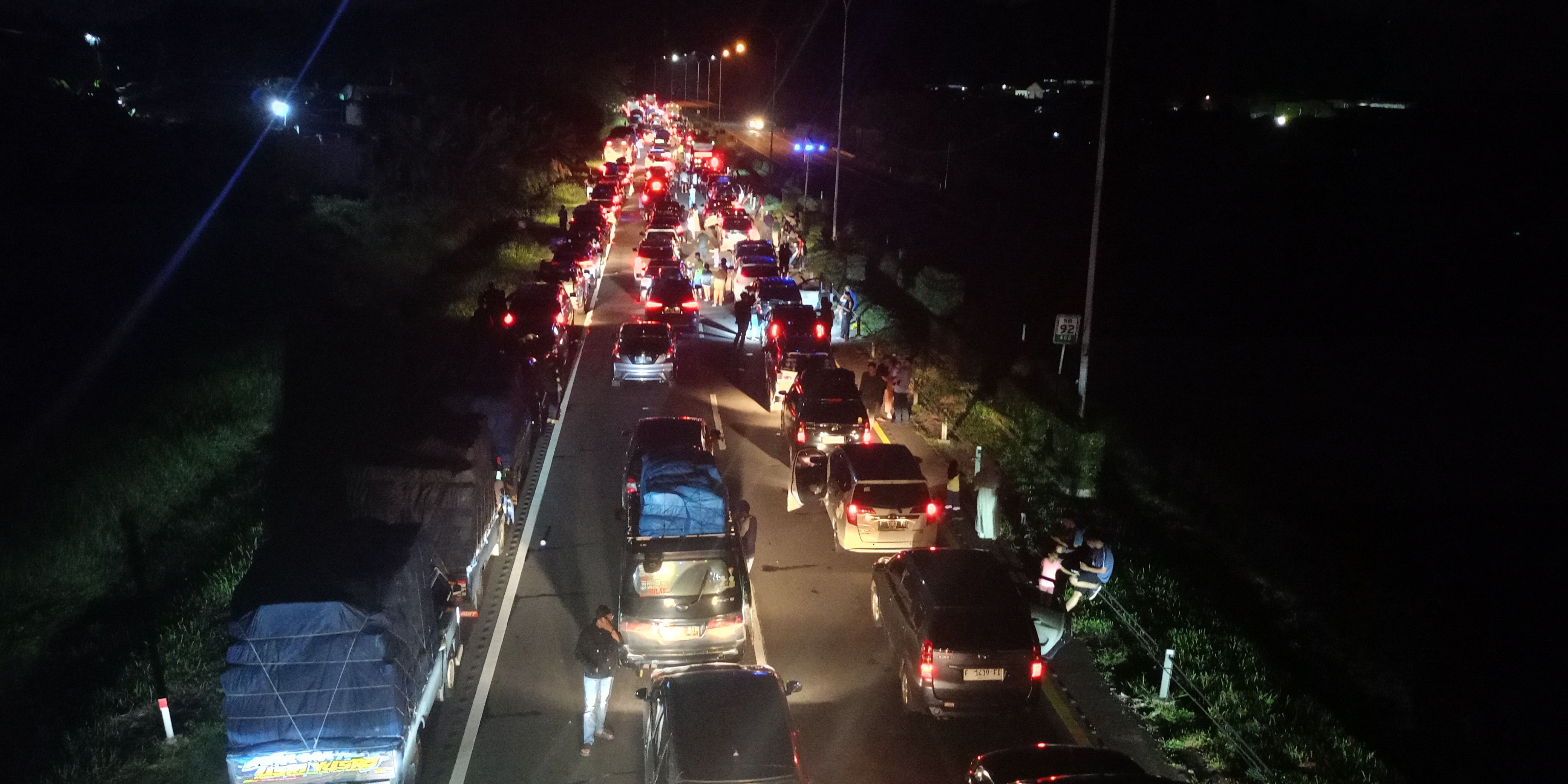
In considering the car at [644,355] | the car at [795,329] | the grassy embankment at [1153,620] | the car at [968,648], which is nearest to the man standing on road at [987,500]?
the grassy embankment at [1153,620]

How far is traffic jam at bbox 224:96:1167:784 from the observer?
8.65 meters

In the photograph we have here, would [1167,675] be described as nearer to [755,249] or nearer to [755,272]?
[755,272]

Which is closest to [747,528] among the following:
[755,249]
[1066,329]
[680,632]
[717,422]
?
[680,632]

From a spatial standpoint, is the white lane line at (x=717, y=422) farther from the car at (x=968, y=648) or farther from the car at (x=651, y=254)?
the car at (x=651, y=254)

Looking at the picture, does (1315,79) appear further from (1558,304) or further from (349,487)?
(349,487)

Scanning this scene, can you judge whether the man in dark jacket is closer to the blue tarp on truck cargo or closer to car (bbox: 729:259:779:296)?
the blue tarp on truck cargo

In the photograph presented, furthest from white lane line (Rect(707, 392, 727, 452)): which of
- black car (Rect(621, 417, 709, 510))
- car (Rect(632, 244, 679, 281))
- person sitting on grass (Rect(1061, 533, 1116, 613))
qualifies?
car (Rect(632, 244, 679, 281))

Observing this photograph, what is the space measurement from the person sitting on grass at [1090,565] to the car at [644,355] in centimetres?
1285

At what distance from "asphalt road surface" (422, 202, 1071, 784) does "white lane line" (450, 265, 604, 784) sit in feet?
0.14

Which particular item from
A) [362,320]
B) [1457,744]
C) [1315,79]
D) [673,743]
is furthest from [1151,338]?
[1315,79]

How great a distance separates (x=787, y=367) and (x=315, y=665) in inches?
552

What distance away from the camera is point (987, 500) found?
49.5 ft

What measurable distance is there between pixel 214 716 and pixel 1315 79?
62355mm

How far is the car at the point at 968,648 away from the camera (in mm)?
10414
